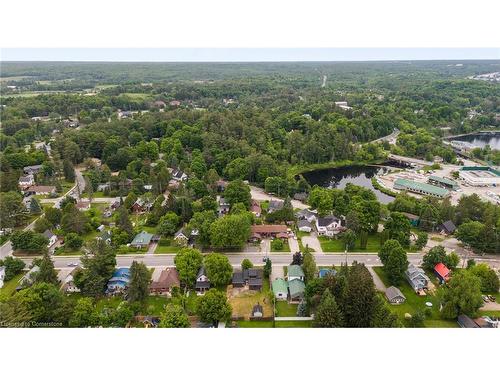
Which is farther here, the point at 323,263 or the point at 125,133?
the point at 125,133

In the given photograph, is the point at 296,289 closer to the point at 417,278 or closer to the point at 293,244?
the point at 293,244

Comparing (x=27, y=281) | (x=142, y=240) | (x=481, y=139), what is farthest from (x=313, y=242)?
(x=481, y=139)

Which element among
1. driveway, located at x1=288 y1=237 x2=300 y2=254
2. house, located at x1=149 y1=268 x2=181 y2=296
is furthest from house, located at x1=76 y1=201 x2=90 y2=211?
driveway, located at x1=288 y1=237 x2=300 y2=254

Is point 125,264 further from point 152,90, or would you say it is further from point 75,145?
point 152,90

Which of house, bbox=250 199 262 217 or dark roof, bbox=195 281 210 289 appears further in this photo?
house, bbox=250 199 262 217

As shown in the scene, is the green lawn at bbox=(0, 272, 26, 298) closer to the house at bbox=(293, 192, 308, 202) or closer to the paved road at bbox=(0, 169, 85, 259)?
the paved road at bbox=(0, 169, 85, 259)

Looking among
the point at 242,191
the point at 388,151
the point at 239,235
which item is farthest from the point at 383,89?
the point at 239,235

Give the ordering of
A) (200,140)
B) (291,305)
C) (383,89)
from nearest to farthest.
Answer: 1. (291,305)
2. (200,140)
3. (383,89)

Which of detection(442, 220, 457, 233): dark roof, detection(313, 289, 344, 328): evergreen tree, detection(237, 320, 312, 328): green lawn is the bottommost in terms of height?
detection(237, 320, 312, 328): green lawn
